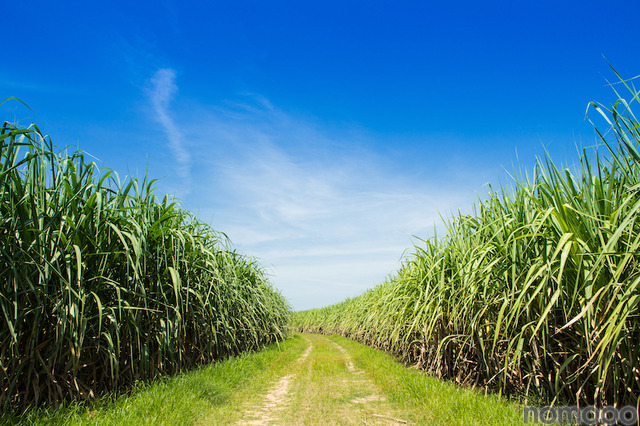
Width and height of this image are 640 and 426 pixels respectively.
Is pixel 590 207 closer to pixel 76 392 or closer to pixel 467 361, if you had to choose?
pixel 467 361

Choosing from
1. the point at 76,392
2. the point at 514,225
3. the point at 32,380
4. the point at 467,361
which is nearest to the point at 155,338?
the point at 76,392

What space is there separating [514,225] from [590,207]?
2.40ft

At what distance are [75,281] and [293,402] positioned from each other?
2790mm

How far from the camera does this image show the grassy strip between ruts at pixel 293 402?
3086 mm

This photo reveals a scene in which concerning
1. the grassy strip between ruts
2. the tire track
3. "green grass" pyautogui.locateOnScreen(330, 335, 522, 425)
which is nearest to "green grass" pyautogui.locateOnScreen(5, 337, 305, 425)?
the grassy strip between ruts

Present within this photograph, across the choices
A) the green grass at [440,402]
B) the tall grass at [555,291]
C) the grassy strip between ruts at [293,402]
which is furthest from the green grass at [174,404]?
the tall grass at [555,291]

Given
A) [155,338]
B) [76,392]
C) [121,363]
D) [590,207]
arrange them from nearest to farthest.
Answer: [590,207], [76,392], [121,363], [155,338]

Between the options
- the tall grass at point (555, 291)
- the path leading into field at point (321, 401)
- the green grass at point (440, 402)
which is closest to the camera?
the tall grass at point (555, 291)

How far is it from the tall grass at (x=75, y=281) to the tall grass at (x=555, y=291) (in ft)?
11.5

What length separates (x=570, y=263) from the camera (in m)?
3.00

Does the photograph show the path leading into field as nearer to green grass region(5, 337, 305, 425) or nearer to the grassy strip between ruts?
the grassy strip between ruts
